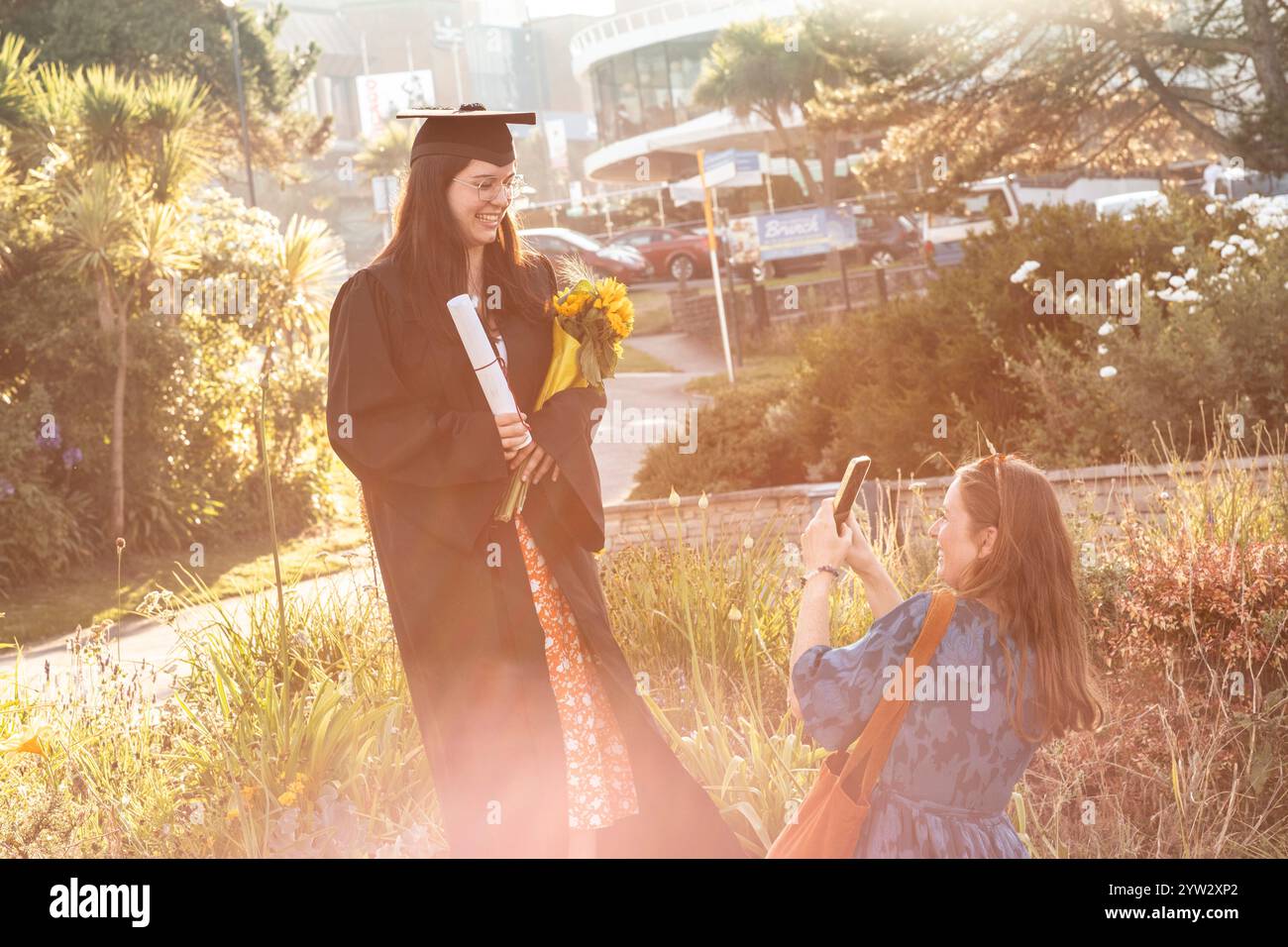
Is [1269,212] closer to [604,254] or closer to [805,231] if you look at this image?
[805,231]

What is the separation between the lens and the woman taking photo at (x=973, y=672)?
257cm

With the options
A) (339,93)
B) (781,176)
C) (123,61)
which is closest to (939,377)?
(123,61)

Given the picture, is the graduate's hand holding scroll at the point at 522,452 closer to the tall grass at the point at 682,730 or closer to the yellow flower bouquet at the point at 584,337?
the yellow flower bouquet at the point at 584,337

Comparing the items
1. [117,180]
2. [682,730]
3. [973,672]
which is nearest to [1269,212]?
[682,730]

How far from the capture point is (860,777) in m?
2.58

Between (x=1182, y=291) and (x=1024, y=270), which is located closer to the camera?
(x=1182, y=291)

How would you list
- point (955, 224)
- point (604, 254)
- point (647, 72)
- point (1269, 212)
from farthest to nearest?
point (647, 72) → point (604, 254) → point (955, 224) → point (1269, 212)

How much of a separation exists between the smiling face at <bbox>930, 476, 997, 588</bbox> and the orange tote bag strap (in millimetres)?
76

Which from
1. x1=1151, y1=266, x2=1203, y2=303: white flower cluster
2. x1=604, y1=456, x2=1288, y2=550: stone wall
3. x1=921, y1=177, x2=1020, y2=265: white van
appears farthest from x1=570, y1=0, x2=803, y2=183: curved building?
x1=604, y1=456, x2=1288, y2=550: stone wall

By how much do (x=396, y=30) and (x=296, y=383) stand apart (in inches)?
3901

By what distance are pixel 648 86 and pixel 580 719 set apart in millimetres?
53794

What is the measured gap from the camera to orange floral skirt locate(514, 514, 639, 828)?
3.26 metres
